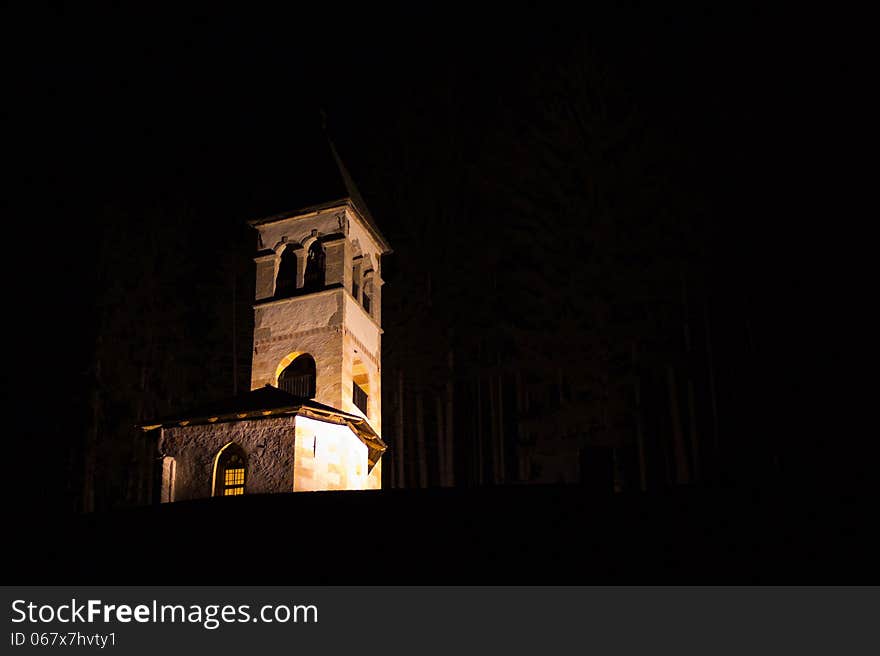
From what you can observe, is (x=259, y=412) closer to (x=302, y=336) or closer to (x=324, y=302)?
(x=302, y=336)

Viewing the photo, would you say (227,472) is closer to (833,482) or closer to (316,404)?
(316,404)

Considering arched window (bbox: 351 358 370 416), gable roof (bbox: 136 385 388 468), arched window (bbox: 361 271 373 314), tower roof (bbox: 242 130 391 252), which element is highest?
tower roof (bbox: 242 130 391 252)

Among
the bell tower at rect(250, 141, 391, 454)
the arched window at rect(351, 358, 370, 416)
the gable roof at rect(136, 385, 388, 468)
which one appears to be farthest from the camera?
the arched window at rect(351, 358, 370, 416)

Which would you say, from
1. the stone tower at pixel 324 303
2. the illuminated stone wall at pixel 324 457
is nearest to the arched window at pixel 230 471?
the illuminated stone wall at pixel 324 457

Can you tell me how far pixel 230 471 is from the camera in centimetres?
1811

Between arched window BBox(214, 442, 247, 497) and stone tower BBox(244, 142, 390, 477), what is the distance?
9.64ft

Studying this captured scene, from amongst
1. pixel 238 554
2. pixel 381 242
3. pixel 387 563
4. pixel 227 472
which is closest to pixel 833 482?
pixel 387 563

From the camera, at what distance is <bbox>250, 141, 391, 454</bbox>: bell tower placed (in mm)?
21391

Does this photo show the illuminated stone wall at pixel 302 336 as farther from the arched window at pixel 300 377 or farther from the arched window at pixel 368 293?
the arched window at pixel 368 293

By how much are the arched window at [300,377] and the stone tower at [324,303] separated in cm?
2

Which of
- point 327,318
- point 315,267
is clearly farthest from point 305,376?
point 315,267

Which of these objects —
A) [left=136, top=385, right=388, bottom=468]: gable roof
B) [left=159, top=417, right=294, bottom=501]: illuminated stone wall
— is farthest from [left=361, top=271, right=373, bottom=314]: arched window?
[left=159, top=417, right=294, bottom=501]: illuminated stone wall

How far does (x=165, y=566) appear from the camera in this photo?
455 inches

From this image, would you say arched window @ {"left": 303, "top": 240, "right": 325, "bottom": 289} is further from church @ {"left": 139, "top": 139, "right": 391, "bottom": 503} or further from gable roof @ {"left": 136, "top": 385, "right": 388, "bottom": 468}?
gable roof @ {"left": 136, "top": 385, "right": 388, "bottom": 468}
